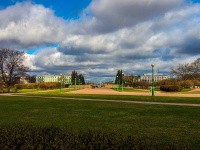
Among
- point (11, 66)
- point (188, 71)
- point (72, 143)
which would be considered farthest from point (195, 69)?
point (72, 143)

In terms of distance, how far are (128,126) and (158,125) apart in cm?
119

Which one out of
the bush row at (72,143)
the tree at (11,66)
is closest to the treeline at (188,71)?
the tree at (11,66)

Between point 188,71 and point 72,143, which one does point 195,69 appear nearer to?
point 188,71

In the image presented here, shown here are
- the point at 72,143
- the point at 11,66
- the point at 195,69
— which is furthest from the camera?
the point at 195,69

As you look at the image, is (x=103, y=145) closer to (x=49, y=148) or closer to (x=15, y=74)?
(x=49, y=148)

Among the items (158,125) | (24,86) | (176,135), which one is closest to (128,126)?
(158,125)

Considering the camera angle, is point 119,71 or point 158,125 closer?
point 158,125

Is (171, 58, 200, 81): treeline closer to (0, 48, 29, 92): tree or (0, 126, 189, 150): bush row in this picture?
(0, 48, 29, 92): tree

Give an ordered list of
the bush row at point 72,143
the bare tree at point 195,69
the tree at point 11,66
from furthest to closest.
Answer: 1. the bare tree at point 195,69
2. the tree at point 11,66
3. the bush row at point 72,143

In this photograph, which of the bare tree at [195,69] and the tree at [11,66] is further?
the bare tree at [195,69]

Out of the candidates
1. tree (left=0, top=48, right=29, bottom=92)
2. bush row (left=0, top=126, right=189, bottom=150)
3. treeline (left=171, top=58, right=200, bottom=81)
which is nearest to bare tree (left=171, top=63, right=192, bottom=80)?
treeline (left=171, top=58, right=200, bottom=81)

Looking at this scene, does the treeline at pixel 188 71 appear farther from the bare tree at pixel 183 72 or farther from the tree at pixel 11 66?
the tree at pixel 11 66

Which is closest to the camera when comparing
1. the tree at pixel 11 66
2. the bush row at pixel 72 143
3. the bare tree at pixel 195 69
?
the bush row at pixel 72 143

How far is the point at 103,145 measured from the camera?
13.1ft
